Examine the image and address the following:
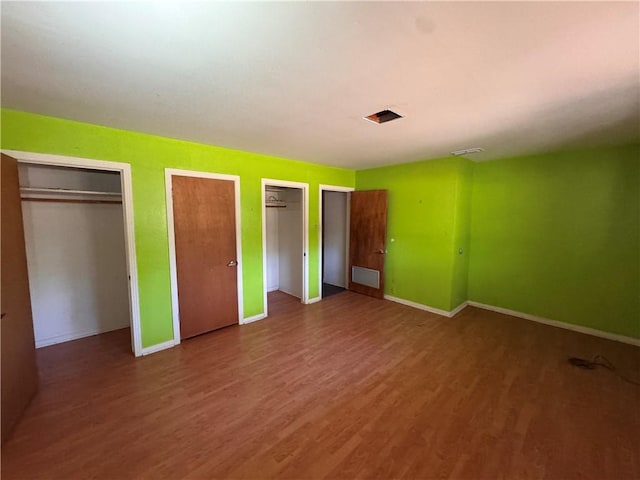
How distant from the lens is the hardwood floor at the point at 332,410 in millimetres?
1656

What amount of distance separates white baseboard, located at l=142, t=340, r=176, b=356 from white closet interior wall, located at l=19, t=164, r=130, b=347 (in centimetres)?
105

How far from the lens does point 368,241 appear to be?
4.91m

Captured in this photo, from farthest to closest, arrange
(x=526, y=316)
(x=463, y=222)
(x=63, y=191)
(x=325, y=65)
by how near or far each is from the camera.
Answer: (x=463, y=222), (x=526, y=316), (x=63, y=191), (x=325, y=65)

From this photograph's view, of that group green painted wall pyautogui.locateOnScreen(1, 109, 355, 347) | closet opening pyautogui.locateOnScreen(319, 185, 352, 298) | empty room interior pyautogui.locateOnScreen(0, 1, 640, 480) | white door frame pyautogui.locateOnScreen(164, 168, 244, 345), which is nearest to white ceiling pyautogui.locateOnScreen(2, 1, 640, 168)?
empty room interior pyautogui.locateOnScreen(0, 1, 640, 480)

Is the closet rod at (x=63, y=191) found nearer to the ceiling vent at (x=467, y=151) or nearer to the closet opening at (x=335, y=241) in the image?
the closet opening at (x=335, y=241)

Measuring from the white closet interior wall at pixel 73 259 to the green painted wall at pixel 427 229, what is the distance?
4187mm

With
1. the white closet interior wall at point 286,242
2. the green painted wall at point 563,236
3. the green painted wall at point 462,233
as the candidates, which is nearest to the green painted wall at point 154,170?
the white closet interior wall at point 286,242

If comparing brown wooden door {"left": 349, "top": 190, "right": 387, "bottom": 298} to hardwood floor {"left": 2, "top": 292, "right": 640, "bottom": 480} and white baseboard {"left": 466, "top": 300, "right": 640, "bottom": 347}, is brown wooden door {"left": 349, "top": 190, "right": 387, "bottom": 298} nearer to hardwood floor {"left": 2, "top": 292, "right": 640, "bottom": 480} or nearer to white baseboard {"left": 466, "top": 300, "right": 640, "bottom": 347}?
hardwood floor {"left": 2, "top": 292, "right": 640, "bottom": 480}

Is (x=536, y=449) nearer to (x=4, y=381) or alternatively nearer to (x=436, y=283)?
(x=436, y=283)

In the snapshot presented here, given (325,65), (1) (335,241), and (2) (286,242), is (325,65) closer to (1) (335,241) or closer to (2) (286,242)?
(2) (286,242)

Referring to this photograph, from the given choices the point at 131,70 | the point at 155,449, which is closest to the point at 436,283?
the point at 155,449

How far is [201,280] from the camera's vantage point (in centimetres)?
332

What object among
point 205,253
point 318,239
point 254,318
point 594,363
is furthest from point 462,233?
point 205,253

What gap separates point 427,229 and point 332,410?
121 inches
